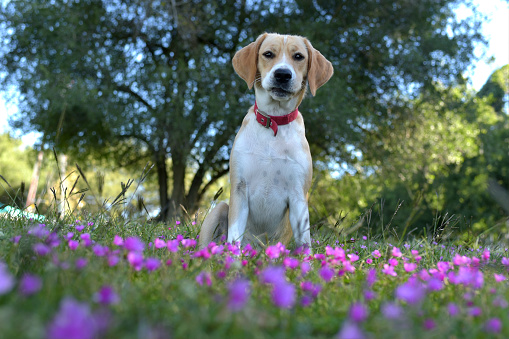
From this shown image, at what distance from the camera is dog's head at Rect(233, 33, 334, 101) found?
4.21 metres

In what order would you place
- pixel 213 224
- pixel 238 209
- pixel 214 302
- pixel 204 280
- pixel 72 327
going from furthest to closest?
1. pixel 213 224
2. pixel 238 209
3. pixel 204 280
4. pixel 214 302
5. pixel 72 327

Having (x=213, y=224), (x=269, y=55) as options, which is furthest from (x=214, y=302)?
(x=269, y=55)

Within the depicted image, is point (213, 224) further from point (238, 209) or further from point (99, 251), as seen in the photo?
point (99, 251)

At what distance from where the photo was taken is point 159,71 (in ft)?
42.1

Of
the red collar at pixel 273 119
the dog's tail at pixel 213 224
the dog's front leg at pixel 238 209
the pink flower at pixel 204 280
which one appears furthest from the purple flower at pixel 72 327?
the red collar at pixel 273 119

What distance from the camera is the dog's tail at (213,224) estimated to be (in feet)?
13.9

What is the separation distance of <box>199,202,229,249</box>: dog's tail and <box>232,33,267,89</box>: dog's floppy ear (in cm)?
130

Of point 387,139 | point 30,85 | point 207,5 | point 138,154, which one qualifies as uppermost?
point 207,5

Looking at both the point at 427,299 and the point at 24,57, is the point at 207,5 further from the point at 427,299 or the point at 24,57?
the point at 427,299

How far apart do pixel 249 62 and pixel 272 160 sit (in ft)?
3.77

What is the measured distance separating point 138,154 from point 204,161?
4.24 metres

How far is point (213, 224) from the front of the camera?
4.33 meters

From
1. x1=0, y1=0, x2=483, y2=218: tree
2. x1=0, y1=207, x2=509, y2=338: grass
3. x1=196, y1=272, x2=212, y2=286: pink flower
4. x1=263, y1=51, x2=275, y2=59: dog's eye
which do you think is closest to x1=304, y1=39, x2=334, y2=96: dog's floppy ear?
x1=263, y1=51, x2=275, y2=59: dog's eye

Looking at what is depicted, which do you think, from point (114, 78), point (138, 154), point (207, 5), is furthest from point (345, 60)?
point (138, 154)
